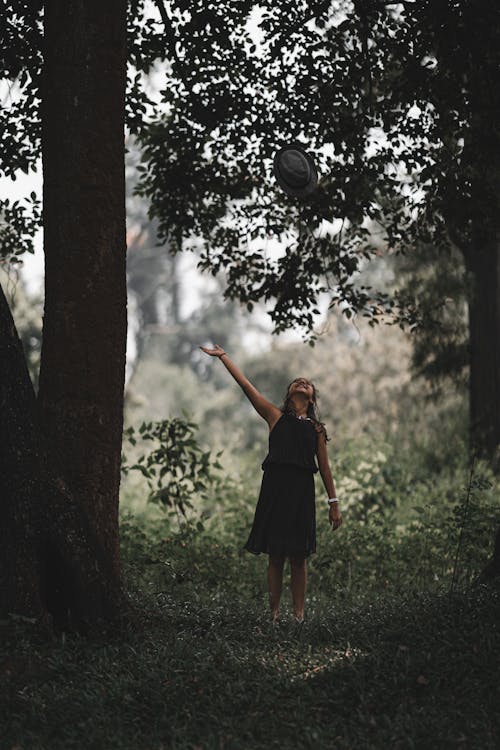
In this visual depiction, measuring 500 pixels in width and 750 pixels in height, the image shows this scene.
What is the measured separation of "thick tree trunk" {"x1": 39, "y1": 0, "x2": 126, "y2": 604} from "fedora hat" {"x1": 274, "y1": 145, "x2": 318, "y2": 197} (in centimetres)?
211

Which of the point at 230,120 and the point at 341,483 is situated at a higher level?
the point at 230,120

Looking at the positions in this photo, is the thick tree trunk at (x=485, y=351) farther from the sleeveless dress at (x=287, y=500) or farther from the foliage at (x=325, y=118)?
the sleeveless dress at (x=287, y=500)

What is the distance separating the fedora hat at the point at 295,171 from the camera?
8562 millimetres

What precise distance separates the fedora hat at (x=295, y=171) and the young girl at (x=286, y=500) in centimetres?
→ 192

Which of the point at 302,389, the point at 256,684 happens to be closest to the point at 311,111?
the point at 302,389

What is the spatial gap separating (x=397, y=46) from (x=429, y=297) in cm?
761

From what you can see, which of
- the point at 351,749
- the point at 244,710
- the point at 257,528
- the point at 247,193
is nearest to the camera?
the point at 351,749

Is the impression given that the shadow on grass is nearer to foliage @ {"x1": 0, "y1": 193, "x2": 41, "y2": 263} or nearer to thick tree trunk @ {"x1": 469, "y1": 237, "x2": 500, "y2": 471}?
foliage @ {"x1": 0, "y1": 193, "x2": 41, "y2": 263}

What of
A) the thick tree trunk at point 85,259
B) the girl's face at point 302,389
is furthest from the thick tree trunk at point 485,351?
the thick tree trunk at point 85,259

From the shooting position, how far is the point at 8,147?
9688 mm

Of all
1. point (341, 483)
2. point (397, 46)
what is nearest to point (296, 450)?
point (397, 46)

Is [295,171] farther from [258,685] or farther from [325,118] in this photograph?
[258,685]

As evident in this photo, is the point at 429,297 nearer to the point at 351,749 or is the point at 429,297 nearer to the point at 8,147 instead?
the point at 8,147

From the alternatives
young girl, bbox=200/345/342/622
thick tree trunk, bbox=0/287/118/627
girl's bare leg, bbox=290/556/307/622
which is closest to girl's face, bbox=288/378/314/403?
young girl, bbox=200/345/342/622
